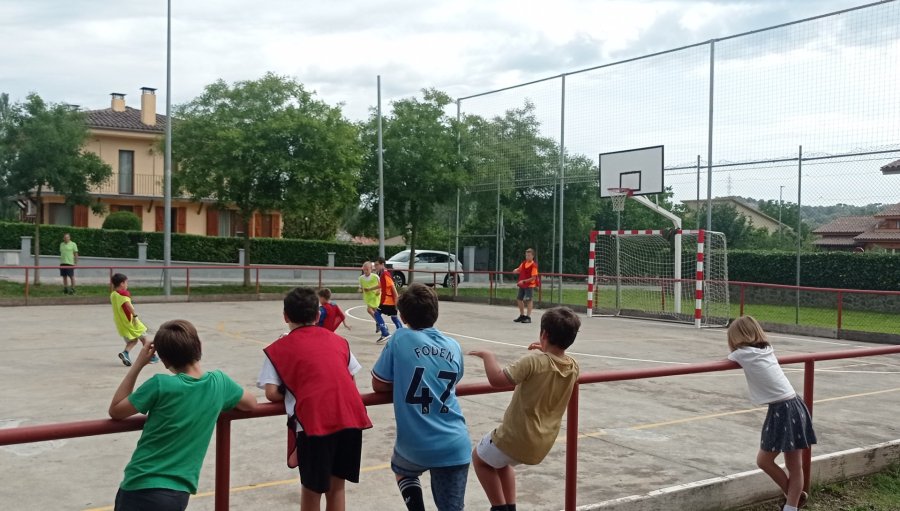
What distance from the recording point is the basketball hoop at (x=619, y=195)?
23547 mm

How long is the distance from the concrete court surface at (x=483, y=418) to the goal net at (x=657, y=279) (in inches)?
152

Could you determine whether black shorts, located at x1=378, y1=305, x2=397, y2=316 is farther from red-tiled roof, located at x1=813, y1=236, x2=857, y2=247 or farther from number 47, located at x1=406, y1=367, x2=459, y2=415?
red-tiled roof, located at x1=813, y1=236, x2=857, y2=247

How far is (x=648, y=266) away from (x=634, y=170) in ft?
11.7

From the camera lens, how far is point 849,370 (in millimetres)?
13625

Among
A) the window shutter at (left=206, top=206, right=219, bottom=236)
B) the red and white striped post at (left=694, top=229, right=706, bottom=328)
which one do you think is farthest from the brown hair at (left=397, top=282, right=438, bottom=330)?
the window shutter at (left=206, top=206, right=219, bottom=236)

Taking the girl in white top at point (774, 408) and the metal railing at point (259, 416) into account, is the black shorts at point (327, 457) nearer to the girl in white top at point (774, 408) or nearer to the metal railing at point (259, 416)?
the metal railing at point (259, 416)

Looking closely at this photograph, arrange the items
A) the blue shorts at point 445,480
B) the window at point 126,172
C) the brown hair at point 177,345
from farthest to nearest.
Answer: the window at point 126,172 → the blue shorts at point 445,480 → the brown hair at point 177,345

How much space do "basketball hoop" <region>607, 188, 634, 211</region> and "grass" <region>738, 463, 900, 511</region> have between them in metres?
16.9

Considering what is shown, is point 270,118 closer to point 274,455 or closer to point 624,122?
point 624,122

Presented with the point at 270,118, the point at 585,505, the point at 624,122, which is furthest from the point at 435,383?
the point at 270,118

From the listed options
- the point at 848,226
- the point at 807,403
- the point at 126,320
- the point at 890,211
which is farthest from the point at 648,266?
the point at 807,403

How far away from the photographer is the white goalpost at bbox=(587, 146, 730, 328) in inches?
873

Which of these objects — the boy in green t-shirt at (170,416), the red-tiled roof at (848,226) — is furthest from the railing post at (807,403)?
the red-tiled roof at (848,226)

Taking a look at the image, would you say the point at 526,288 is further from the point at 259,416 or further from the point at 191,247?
the point at 191,247
